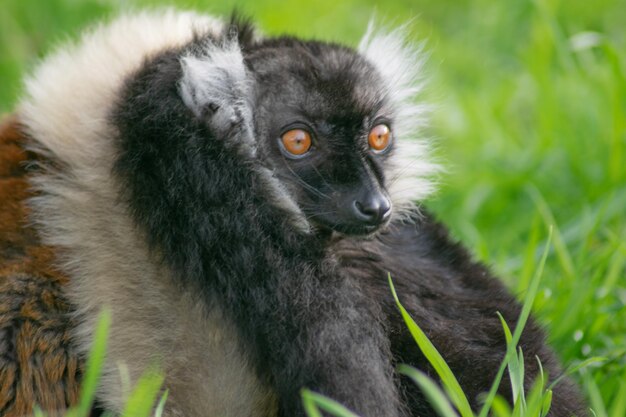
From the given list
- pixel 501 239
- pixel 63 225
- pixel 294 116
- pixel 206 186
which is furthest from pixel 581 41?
pixel 63 225

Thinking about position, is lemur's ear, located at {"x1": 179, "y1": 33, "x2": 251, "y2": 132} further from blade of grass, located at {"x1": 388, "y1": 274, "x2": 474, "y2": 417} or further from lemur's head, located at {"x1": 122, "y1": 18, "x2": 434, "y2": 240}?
blade of grass, located at {"x1": 388, "y1": 274, "x2": 474, "y2": 417}

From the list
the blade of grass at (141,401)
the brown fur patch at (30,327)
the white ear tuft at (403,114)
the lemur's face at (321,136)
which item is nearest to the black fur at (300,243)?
the lemur's face at (321,136)

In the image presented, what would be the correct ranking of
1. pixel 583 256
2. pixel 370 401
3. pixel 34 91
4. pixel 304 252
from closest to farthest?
pixel 370 401
pixel 304 252
pixel 34 91
pixel 583 256

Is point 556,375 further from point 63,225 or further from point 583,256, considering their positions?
point 63,225

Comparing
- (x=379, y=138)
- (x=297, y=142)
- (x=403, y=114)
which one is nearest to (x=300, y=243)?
(x=297, y=142)

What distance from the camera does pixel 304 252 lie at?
173 inches

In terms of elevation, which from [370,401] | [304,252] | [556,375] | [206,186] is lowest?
[556,375]

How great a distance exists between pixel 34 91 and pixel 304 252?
Answer: 1700mm

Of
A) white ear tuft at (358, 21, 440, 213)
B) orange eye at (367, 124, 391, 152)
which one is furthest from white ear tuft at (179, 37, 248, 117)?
white ear tuft at (358, 21, 440, 213)

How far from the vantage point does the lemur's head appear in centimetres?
457

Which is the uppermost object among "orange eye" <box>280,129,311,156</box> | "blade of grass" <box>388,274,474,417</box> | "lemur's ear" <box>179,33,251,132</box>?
"lemur's ear" <box>179,33,251,132</box>

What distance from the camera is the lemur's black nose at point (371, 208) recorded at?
4.50m

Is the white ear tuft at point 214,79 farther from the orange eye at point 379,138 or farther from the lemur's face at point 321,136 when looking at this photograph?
the orange eye at point 379,138

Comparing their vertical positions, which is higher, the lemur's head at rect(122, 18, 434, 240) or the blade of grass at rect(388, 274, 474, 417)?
the lemur's head at rect(122, 18, 434, 240)
